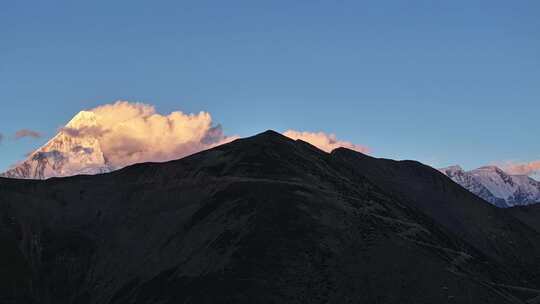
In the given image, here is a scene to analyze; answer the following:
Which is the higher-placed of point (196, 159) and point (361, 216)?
point (196, 159)

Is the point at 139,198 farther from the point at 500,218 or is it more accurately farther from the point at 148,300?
the point at 500,218

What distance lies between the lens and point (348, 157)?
7338 inches

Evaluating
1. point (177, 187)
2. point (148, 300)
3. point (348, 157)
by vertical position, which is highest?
point (348, 157)

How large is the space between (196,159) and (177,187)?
39.8 feet

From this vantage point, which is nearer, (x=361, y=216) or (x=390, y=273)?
(x=390, y=273)

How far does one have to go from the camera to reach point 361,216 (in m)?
116

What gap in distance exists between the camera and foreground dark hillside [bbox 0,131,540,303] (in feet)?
321

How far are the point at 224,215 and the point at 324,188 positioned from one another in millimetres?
18493

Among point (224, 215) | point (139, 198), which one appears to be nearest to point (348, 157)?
point (139, 198)

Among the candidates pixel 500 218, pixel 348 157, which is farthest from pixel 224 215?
pixel 500 218

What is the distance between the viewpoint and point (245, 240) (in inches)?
4227

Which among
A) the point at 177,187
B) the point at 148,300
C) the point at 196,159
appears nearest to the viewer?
the point at 148,300

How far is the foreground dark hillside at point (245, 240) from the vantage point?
9775cm

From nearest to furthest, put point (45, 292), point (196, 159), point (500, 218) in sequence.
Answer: point (45, 292)
point (196, 159)
point (500, 218)
